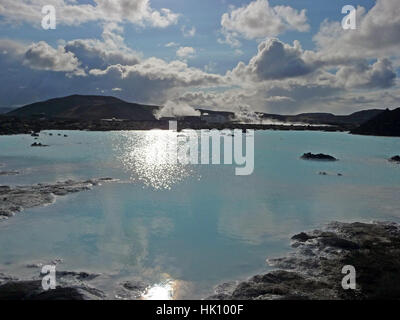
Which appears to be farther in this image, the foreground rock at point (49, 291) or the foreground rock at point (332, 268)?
the foreground rock at point (332, 268)

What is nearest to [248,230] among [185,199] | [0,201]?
[185,199]

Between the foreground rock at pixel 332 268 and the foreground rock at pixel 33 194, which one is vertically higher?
the foreground rock at pixel 33 194

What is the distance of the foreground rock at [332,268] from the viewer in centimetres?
1359

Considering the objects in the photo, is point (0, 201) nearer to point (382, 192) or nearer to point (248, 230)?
point (248, 230)

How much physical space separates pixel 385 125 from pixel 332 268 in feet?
446

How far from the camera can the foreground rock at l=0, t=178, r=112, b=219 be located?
2594cm

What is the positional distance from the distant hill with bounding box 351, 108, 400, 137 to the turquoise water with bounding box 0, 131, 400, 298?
313 ft

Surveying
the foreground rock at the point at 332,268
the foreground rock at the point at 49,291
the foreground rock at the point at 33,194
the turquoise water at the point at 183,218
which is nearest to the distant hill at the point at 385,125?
the turquoise water at the point at 183,218

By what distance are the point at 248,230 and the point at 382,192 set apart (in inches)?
749

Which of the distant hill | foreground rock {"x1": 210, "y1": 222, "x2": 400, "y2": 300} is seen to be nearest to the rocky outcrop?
foreground rock {"x1": 210, "y1": 222, "x2": 400, "y2": 300}

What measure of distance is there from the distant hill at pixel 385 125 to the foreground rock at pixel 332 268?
12523 cm

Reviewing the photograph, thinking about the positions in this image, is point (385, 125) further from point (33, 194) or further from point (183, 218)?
point (33, 194)

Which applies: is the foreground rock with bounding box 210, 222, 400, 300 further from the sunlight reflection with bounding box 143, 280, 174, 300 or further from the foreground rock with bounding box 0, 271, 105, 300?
the foreground rock with bounding box 0, 271, 105, 300

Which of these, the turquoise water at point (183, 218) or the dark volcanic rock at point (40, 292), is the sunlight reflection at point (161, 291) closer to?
the turquoise water at point (183, 218)
